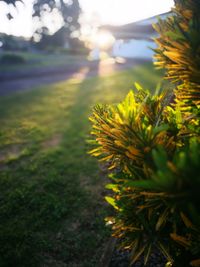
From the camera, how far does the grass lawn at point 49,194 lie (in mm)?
3508

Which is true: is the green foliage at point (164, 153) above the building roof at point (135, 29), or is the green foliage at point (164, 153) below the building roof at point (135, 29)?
below

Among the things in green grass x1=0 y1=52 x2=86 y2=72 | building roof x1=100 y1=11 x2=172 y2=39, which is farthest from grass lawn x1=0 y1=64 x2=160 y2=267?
green grass x1=0 y1=52 x2=86 y2=72

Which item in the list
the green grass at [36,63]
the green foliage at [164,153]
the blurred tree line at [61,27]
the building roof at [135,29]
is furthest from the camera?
the blurred tree line at [61,27]

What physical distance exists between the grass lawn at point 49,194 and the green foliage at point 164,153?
2141 mm

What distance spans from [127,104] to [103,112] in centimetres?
42

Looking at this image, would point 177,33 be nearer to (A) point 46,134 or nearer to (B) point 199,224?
(B) point 199,224

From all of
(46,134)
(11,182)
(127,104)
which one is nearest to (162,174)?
(127,104)

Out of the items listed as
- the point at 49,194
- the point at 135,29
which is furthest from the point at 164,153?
the point at 135,29

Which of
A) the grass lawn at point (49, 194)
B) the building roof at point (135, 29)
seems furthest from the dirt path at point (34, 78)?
the grass lawn at point (49, 194)

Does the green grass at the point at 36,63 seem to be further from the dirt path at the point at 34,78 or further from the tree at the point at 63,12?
the tree at the point at 63,12

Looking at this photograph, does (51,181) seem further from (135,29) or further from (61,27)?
(61,27)

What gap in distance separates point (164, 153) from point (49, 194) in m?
4.09

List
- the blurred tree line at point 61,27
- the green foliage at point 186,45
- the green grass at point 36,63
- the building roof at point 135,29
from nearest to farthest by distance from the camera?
the green foliage at point 186,45 < the building roof at point 135,29 < the green grass at point 36,63 < the blurred tree line at point 61,27

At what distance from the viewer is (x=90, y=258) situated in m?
3.41
